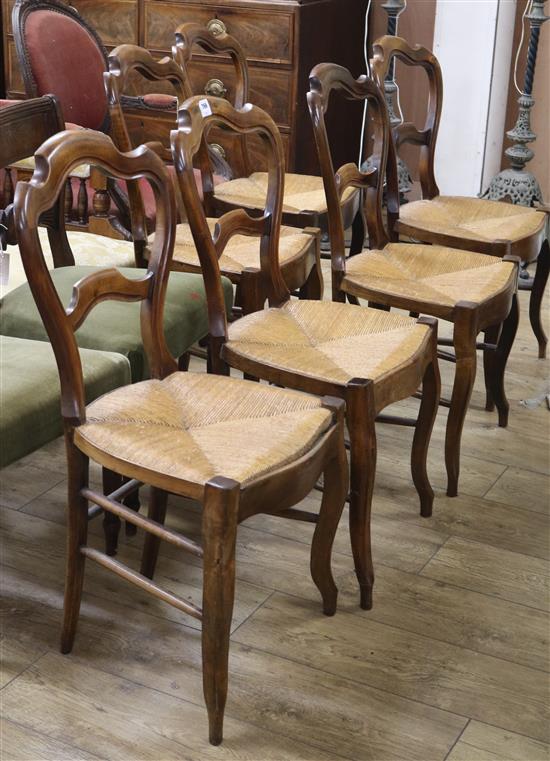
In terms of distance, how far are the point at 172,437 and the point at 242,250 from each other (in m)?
1.11

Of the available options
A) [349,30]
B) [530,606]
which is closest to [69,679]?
[530,606]

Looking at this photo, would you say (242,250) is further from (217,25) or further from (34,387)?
(217,25)

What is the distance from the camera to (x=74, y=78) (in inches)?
Answer: 147

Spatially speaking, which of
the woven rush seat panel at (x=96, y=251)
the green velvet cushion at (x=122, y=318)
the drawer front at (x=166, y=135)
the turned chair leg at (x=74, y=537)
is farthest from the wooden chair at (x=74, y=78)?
the turned chair leg at (x=74, y=537)

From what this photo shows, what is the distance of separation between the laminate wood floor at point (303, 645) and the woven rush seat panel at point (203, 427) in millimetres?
436

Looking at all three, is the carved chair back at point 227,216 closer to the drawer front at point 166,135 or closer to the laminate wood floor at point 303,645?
the laminate wood floor at point 303,645

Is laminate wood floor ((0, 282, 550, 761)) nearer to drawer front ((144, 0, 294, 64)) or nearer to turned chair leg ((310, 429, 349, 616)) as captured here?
turned chair leg ((310, 429, 349, 616))

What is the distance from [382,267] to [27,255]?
49.2 inches

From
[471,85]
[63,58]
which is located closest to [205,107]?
[63,58]

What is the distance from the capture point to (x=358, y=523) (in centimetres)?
215

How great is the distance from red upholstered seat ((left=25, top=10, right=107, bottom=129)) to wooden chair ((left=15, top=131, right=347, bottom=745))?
5.94 feet

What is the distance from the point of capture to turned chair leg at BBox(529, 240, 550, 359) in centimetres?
333

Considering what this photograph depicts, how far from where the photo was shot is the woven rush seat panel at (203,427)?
1.74 metres

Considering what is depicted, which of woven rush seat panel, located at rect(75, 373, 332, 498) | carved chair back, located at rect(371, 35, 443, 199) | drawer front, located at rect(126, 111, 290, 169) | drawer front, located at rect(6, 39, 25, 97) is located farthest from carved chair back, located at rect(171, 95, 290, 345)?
drawer front, located at rect(6, 39, 25, 97)
